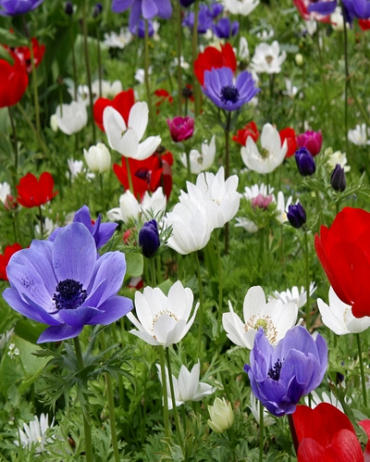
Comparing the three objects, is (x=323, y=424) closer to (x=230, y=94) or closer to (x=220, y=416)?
(x=220, y=416)

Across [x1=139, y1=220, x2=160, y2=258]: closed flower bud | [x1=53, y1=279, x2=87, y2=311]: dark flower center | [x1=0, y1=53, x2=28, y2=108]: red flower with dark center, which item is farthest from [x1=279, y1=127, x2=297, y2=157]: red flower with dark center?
[x1=53, y1=279, x2=87, y2=311]: dark flower center

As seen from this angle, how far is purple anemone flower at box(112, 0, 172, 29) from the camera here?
2.30 metres

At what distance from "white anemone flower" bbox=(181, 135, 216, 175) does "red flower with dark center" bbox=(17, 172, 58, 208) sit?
40 cm

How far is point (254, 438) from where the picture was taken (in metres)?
1.36

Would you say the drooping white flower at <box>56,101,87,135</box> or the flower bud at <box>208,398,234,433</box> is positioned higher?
the flower bud at <box>208,398,234,433</box>

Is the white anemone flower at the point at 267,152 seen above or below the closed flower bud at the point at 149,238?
below

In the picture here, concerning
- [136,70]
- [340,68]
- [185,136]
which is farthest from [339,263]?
[136,70]

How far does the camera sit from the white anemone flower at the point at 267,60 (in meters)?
2.89

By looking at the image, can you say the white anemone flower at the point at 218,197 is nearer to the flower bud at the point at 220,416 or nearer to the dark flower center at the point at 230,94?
the flower bud at the point at 220,416

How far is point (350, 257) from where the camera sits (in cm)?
80

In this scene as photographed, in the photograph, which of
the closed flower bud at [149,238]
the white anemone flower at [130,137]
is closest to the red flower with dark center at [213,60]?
the white anemone flower at [130,137]

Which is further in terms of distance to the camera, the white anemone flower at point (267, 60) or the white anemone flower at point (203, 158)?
the white anemone flower at point (267, 60)

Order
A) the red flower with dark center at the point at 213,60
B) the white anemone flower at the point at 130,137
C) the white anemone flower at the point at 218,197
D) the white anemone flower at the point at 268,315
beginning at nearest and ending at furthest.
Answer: the white anemone flower at the point at 268,315, the white anemone flower at the point at 218,197, the white anemone flower at the point at 130,137, the red flower with dark center at the point at 213,60

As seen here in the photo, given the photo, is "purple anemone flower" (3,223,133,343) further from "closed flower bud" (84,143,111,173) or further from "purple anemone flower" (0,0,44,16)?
"purple anemone flower" (0,0,44,16)
